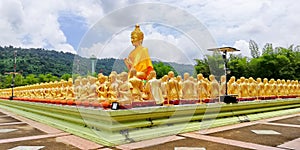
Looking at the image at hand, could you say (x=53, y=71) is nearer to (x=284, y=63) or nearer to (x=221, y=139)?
(x=284, y=63)

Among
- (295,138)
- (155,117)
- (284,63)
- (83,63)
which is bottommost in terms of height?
(295,138)

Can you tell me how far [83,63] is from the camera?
21.4ft

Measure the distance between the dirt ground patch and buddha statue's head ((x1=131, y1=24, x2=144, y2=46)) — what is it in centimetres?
438

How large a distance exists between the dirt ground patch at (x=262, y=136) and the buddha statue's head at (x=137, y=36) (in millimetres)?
4378

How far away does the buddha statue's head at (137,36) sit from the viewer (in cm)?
925

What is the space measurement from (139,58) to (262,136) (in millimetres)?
4575

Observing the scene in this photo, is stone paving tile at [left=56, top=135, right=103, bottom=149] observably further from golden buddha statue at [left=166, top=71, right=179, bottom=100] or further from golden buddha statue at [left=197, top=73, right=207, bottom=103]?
golden buddha statue at [left=197, top=73, right=207, bottom=103]

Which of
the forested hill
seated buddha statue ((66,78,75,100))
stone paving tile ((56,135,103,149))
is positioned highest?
the forested hill

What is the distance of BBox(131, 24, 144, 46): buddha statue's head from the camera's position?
9.25 metres

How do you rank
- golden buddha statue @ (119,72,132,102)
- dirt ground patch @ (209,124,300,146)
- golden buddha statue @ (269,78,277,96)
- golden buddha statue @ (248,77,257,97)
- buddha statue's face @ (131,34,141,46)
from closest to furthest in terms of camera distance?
dirt ground patch @ (209,124,300,146)
golden buddha statue @ (119,72,132,102)
buddha statue's face @ (131,34,141,46)
golden buddha statue @ (248,77,257,97)
golden buddha statue @ (269,78,277,96)

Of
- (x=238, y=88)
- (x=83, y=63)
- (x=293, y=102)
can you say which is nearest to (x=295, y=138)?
(x=238, y=88)

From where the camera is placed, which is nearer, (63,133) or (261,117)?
(63,133)

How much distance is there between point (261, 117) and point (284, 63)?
82.1ft

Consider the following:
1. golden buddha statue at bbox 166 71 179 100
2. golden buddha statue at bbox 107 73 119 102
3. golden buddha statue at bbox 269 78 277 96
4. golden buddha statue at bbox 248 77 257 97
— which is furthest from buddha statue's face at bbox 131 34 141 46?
golden buddha statue at bbox 269 78 277 96
